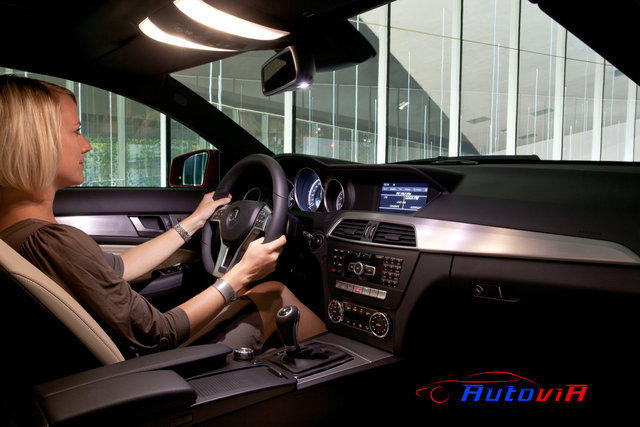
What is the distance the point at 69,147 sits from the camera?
130 cm

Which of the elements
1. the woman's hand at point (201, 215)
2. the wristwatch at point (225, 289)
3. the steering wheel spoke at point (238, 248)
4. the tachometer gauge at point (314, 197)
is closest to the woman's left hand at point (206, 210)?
the woman's hand at point (201, 215)

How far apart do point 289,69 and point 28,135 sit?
1.18 meters

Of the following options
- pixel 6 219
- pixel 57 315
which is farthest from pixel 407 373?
pixel 6 219

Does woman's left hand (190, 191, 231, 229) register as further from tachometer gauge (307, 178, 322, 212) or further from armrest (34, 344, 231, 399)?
armrest (34, 344, 231, 399)

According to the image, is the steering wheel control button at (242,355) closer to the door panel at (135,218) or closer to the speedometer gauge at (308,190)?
the speedometer gauge at (308,190)

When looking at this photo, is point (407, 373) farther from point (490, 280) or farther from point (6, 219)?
point (6, 219)

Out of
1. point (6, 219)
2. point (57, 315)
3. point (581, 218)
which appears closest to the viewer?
point (57, 315)

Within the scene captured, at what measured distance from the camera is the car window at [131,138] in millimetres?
2512

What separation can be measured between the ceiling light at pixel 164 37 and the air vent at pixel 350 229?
102cm

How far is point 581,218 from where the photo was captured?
142 centimetres

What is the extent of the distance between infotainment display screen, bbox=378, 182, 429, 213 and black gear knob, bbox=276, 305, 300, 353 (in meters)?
0.65

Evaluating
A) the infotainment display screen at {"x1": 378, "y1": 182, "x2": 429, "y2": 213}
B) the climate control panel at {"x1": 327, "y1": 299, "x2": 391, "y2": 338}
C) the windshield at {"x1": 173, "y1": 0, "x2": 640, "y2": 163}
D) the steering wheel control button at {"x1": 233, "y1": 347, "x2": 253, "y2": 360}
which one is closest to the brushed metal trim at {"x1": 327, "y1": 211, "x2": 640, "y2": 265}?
the infotainment display screen at {"x1": 378, "y1": 182, "x2": 429, "y2": 213}

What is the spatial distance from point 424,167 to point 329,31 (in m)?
0.75

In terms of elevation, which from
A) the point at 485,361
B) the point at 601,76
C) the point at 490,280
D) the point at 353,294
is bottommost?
the point at 485,361
